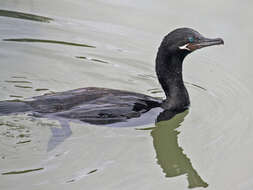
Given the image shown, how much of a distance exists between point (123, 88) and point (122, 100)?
3.67 ft

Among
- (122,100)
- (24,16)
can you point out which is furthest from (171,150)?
(24,16)

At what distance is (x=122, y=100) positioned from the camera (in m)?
7.40

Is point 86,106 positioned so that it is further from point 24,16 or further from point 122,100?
point 24,16

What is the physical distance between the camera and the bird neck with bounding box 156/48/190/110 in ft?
25.4

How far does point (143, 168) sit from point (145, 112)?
1.09m

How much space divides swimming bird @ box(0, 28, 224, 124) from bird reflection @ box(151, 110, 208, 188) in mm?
165

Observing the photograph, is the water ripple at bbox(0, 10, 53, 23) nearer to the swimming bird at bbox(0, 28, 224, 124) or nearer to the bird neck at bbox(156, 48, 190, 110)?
the swimming bird at bbox(0, 28, 224, 124)

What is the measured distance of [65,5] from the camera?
10930mm

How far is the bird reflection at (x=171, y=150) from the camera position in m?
6.58

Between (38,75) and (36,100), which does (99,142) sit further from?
(38,75)

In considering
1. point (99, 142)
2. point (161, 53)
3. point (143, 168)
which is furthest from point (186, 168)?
point (161, 53)

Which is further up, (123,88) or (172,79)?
(172,79)

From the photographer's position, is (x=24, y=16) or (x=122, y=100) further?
(x=24, y=16)

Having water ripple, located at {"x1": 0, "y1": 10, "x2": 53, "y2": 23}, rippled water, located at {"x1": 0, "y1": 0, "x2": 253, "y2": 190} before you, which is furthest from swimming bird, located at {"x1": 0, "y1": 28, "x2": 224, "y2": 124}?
water ripple, located at {"x1": 0, "y1": 10, "x2": 53, "y2": 23}
